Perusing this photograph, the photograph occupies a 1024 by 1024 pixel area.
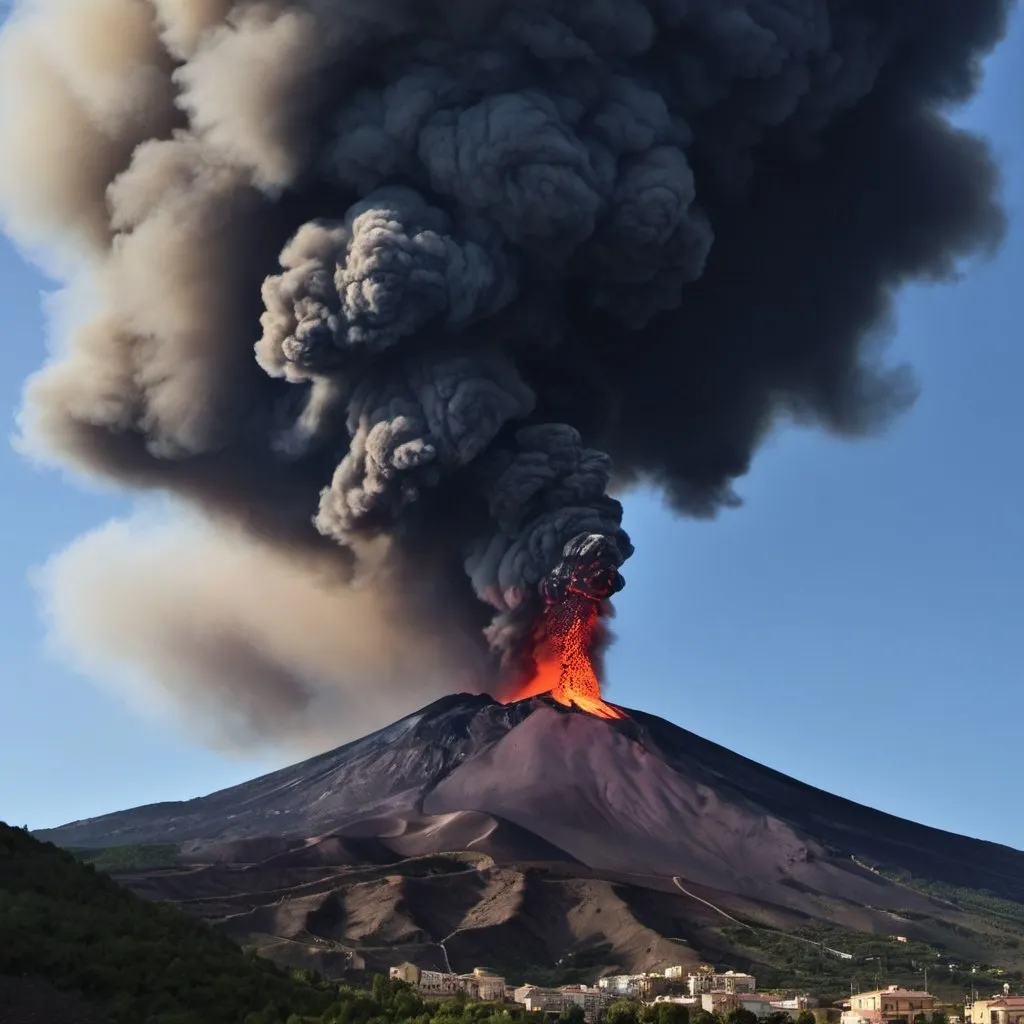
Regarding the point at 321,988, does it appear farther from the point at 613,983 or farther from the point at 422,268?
the point at 422,268

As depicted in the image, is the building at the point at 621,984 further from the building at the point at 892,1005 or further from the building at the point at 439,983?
the building at the point at 892,1005

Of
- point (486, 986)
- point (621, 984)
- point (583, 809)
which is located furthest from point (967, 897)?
point (486, 986)

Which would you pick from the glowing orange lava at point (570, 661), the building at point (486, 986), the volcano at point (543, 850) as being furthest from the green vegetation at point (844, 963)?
the glowing orange lava at point (570, 661)

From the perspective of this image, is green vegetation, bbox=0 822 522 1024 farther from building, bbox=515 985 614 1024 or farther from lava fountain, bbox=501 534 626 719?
lava fountain, bbox=501 534 626 719

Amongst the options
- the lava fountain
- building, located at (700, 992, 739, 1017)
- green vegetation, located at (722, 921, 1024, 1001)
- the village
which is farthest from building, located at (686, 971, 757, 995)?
the lava fountain

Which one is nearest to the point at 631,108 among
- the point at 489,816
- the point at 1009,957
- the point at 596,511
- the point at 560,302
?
the point at 560,302

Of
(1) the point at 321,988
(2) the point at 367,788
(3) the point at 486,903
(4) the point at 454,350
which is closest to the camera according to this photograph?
(1) the point at 321,988
